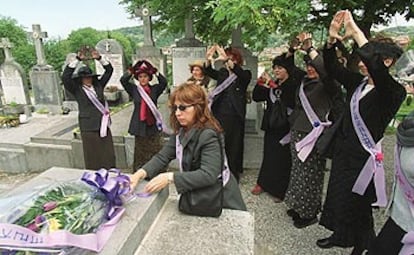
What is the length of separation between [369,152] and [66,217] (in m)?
2.18

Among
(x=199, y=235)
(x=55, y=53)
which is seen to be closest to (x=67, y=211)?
(x=199, y=235)

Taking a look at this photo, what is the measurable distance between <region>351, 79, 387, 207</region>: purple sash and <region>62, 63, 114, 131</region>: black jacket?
3.17 m

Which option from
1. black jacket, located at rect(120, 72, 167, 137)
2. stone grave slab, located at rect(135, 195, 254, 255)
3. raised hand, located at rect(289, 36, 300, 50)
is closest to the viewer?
stone grave slab, located at rect(135, 195, 254, 255)

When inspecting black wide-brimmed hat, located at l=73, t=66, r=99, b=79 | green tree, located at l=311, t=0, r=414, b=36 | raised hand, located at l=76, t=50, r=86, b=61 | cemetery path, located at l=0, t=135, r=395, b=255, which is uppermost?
green tree, located at l=311, t=0, r=414, b=36

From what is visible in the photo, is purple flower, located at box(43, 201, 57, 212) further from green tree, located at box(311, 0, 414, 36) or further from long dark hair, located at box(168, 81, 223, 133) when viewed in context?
green tree, located at box(311, 0, 414, 36)

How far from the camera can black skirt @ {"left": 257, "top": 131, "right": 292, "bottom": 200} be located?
13.0ft

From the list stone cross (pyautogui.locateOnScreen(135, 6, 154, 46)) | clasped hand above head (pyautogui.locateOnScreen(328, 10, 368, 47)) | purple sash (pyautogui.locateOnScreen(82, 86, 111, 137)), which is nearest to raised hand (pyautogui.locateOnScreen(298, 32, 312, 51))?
clasped hand above head (pyautogui.locateOnScreen(328, 10, 368, 47))

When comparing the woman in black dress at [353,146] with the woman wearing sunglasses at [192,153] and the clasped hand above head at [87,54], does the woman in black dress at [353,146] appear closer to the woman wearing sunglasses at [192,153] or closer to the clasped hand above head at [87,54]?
the woman wearing sunglasses at [192,153]

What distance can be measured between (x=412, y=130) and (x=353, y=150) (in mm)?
940

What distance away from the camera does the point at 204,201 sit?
1877 mm

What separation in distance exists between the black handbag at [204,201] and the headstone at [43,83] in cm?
825

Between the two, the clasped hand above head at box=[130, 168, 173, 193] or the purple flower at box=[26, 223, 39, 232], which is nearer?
the purple flower at box=[26, 223, 39, 232]

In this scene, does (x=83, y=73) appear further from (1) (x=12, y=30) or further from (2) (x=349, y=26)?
(1) (x=12, y=30)

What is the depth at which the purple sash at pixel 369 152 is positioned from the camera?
8.18 ft
